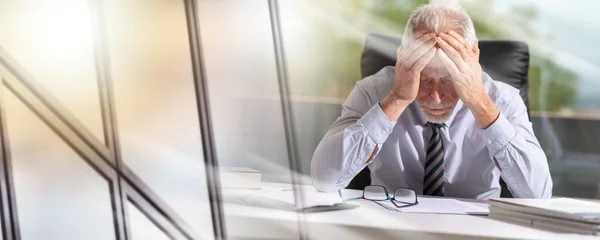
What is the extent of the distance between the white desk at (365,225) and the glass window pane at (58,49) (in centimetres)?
67

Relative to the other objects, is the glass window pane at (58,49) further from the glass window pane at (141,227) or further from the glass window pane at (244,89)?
the glass window pane at (244,89)

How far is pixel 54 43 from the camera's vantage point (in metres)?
2.17

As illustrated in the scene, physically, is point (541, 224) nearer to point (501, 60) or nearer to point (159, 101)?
point (501, 60)

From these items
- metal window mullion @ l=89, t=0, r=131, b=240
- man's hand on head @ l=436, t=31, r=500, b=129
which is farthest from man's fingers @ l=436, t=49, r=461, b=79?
metal window mullion @ l=89, t=0, r=131, b=240

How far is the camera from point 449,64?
1.66m

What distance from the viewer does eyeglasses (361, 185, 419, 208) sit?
5.60ft

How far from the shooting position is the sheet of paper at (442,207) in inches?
63.9

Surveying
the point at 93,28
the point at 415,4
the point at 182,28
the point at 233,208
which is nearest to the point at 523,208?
the point at 415,4

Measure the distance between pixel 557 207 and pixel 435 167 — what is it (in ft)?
1.28

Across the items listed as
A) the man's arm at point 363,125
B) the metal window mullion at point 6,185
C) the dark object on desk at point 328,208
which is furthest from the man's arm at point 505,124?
the metal window mullion at point 6,185

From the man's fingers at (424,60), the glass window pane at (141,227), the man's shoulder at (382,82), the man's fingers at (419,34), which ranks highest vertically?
the man's fingers at (419,34)

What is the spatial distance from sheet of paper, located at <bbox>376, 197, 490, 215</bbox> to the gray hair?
0.45 m

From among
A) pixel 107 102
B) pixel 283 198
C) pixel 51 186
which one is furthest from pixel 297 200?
pixel 51 186

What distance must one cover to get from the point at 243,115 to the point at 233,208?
1.02 feet
